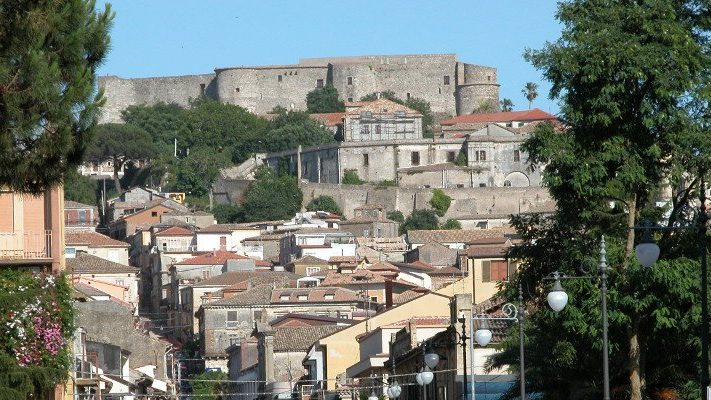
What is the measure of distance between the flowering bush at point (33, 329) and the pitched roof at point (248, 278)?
2930 inches

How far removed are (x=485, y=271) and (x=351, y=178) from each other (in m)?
106

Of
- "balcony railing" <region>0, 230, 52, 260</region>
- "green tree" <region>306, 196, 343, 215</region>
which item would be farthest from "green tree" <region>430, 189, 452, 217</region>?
"balcony railing" <region>0, 230, 52, 260</region>

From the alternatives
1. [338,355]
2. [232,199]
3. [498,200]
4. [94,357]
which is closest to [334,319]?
[338,355]

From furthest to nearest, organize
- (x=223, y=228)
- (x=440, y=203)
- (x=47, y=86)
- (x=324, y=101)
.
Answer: (x=324, y=101) < (x=440, y=203) < (x=223, y=228) < (x=47, y=86)

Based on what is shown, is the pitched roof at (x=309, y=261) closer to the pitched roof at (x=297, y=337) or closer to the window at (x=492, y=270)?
the pitched roof at (x=297, y=337)

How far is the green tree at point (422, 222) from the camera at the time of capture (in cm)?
14300

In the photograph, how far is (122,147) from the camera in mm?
165500

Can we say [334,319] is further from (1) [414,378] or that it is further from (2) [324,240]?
(2) [324,240]

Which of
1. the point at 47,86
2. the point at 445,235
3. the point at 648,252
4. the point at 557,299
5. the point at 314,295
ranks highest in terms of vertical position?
the point at 47,86

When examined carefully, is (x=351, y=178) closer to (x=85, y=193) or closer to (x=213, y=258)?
(x=85, y=193)

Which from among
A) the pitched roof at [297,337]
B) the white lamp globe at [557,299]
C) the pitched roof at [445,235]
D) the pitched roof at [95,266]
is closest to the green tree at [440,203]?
the pitched roof at [445,235]

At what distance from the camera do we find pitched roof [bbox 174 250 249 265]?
376ft

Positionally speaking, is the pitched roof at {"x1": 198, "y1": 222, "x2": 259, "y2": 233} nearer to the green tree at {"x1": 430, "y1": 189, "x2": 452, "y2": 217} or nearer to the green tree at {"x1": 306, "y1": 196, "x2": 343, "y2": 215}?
the green tree at {"x1": 306, "y1": 196, "x2": 343, "y2": 215}

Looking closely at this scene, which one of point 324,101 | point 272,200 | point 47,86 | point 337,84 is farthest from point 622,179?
point 337,84
